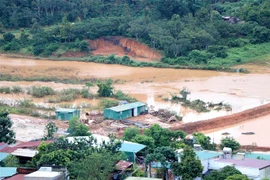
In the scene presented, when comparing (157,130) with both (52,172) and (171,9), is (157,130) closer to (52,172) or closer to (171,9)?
(52,172)

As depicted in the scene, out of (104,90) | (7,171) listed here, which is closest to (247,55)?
(104,90)

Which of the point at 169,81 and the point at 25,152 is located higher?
the point at 169,81

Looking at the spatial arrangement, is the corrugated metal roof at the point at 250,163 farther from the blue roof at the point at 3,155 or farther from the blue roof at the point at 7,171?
the blue roof at the point at 3,155

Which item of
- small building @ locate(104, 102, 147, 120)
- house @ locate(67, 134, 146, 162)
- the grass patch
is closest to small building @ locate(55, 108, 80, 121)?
small building @ locate(104, 102, 147, 120)

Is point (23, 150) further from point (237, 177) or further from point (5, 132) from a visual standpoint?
point (237, 177)

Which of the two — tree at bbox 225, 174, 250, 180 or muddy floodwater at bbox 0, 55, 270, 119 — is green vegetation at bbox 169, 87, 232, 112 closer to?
muddy floodwater at bbox 0, 55, 270, 119

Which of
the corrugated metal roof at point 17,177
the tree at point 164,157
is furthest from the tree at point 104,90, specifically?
the corrugated metal roof at point 17,177

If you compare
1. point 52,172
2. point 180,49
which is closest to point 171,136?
point 52,172
